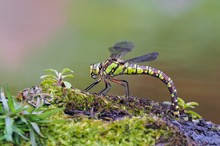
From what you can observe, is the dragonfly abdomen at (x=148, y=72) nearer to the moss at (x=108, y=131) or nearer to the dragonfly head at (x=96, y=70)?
the dragonfly head at (x=96, y=70)

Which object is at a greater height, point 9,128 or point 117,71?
point 117,71

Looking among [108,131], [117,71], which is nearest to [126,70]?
[117,71]

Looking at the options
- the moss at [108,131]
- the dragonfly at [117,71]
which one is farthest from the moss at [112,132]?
the dragonfly at [117,71]

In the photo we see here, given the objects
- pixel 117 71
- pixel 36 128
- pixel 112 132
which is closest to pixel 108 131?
pixel 112 132

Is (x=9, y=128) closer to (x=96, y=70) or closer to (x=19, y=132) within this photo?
(x=19, y=132)

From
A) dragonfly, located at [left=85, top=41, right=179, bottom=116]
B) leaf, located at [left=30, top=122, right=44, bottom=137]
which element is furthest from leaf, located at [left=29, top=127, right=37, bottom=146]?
dragonfly, located at [left=85, top=41, right=179, bottom=116]

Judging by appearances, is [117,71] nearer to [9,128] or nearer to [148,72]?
[148,72]

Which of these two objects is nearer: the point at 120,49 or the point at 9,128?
the point at 9,128

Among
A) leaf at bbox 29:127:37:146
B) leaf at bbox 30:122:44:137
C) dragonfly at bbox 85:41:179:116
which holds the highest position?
dragonfly at bbox 85:41:179:116

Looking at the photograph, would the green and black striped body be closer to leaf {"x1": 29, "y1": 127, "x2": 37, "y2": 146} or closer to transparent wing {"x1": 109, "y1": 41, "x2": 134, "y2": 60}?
transparent wing {"x1": 109, "y1": 41, "x2": 134, "y2": 60}
